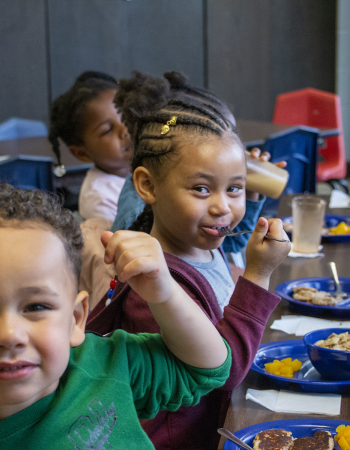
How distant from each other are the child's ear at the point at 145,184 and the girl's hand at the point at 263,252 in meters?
0.26

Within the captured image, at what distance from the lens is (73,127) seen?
2213 mm

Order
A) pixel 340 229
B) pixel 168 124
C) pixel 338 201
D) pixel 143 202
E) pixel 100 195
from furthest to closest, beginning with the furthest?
pixel 338 201 → pixel 100 195 → pixel 340 229 → pixel 143 202 → pixel 168 124

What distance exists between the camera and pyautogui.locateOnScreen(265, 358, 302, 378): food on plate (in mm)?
987

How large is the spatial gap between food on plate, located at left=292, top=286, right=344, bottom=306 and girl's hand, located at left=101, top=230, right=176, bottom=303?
640 mm

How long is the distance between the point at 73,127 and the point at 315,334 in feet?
4.79

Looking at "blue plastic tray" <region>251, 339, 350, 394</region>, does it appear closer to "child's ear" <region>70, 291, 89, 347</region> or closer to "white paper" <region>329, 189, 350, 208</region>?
"child's ear" <region>70, 291, 89, 347</region>

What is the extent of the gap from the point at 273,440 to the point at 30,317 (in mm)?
383

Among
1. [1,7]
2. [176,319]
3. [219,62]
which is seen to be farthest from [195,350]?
[219,62]

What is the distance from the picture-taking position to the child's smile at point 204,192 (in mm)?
1042

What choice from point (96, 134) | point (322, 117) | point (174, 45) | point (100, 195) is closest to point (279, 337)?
point (100, 195)

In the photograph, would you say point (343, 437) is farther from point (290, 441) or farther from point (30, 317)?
point (30, 317)

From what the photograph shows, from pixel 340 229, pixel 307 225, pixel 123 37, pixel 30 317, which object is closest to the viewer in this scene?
pixel 30 317

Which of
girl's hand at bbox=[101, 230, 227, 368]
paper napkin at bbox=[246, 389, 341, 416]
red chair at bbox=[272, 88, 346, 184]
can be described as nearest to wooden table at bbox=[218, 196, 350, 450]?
paper napkin at bbox=[246, 389, 341, 416]

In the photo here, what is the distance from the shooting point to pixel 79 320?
30.8 inches
